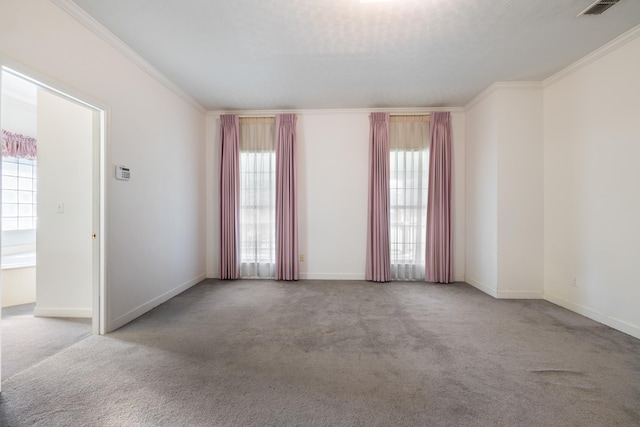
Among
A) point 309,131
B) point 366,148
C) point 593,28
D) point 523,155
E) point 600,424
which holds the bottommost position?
point 600,424

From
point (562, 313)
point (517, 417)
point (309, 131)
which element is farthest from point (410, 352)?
point (309, 131)

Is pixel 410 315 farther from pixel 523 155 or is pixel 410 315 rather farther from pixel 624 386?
pixel 523 155

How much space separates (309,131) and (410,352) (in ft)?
11.6

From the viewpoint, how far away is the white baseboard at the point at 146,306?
2562 mm

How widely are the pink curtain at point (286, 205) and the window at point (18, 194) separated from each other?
13.7 feet

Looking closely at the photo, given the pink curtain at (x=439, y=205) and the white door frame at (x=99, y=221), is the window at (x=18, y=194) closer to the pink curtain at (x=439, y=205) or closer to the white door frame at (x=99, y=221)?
the white door frame at (x=99, y=221)

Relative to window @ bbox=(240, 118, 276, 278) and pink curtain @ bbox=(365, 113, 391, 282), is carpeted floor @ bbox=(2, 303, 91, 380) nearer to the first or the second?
window @ bbox=(240, 118, 276, 278)

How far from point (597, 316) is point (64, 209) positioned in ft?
19.6

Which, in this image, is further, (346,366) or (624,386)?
(346,366)

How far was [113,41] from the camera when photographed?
2.48 meters

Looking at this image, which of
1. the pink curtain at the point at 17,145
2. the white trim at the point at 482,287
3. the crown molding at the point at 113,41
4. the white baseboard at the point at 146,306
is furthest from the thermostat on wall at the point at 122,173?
the white trim at the point at 482,287

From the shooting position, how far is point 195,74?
10.5 feet

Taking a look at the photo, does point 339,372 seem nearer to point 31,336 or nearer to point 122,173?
point 122,173

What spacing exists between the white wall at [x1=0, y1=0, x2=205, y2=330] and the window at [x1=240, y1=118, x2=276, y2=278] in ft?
2.49
